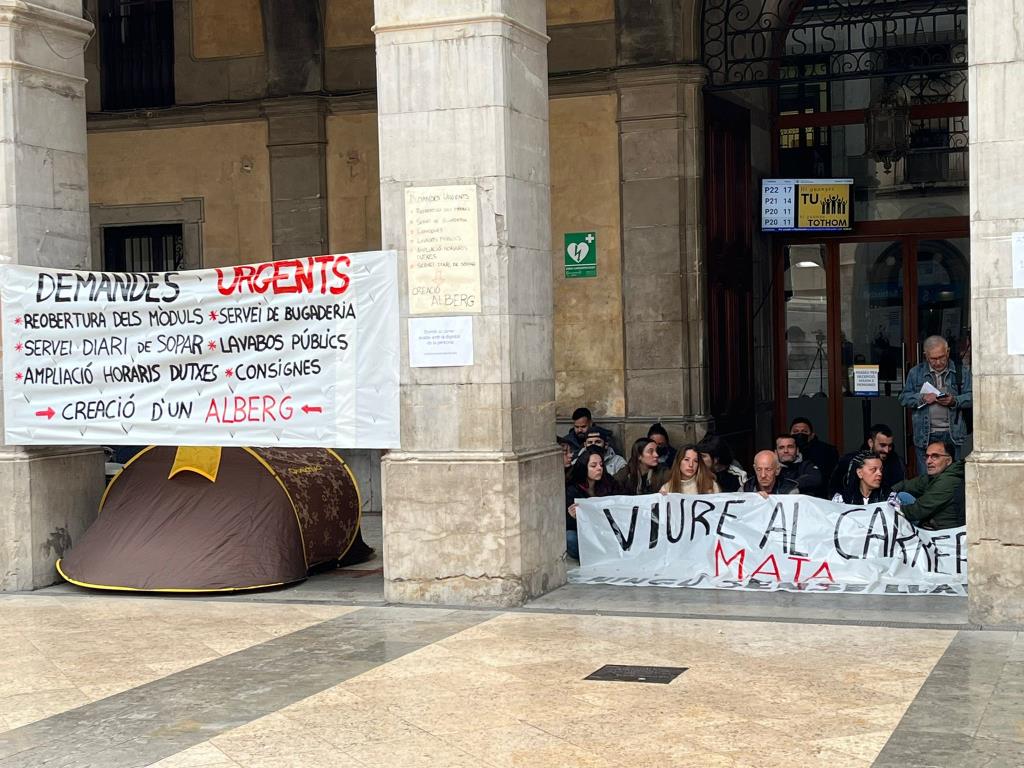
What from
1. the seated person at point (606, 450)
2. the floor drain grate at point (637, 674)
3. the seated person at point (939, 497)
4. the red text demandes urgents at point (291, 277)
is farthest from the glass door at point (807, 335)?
the floor drain grate at point (637, 674)

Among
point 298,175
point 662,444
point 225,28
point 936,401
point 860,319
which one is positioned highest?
point 225,28

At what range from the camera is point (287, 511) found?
11594mm

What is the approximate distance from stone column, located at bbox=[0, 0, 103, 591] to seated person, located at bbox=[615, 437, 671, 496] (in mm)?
4406

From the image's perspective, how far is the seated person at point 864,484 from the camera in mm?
11461

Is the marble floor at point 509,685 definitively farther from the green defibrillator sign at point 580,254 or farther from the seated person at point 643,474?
the green defibrillator sign at point 580,254

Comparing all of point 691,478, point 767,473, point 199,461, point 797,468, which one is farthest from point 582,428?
point 199,461

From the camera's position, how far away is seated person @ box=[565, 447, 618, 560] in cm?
1241

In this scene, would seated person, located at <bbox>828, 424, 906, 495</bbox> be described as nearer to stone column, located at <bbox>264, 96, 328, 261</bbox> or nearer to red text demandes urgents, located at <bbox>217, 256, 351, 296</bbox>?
red text demandes urgents, located at <bbox>217, 256, 351, 296</bbox>

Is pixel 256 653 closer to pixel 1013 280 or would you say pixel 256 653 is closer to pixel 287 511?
pixel 287 511

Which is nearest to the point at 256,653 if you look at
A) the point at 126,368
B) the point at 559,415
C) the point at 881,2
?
the point at 126,368

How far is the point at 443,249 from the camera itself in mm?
10539

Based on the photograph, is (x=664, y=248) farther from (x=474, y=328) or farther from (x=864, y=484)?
(x=474, y=328)

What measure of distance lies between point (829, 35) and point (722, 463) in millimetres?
5078

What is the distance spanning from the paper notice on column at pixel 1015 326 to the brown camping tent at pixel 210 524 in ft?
17.5
